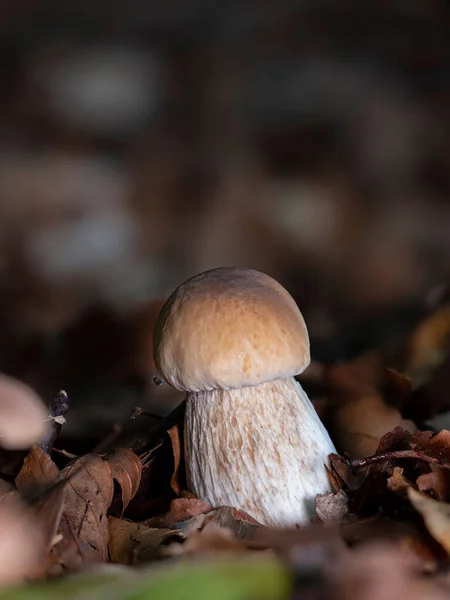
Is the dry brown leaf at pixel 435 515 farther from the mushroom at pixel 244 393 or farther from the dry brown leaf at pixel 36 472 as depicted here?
the dry brown leaf at pixel 36 472

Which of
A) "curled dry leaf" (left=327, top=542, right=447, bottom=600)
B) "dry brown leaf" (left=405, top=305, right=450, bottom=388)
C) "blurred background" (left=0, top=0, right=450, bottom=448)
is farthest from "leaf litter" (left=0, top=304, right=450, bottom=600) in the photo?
"blurred background" (left=0, top=0, right=450, bottom=448)

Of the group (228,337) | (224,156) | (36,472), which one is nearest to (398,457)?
(228,337)

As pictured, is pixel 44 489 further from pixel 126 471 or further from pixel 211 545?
pixel 211 545

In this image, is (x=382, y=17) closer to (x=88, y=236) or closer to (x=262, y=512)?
(x=88, y=236)

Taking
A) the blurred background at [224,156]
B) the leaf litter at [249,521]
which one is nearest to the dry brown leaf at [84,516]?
the leaf litter at [249,521]

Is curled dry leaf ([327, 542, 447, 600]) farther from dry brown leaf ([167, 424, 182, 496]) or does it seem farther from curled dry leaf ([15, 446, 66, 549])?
dry brown leaf ([167, 424, 182, 496])
